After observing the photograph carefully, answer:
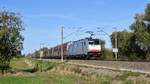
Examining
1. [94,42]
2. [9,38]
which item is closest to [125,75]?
[9,38]

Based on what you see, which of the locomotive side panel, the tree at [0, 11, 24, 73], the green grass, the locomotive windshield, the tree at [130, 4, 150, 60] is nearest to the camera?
the green grass

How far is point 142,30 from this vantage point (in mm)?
101562

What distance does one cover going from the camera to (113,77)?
3161cm

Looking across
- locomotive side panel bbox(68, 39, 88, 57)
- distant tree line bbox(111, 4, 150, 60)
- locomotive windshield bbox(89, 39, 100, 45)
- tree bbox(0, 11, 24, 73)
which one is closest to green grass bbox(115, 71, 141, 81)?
tree bbox(0, 11, 24, 73)

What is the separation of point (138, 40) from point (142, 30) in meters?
2.92

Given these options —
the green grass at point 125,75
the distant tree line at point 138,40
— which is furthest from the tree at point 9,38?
the distant tree line at point 138,40

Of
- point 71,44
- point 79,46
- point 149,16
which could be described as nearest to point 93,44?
point 79,46

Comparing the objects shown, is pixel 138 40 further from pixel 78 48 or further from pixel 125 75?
pixel 125 75

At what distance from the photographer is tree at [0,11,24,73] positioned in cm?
4534

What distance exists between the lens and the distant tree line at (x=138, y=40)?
318 feet

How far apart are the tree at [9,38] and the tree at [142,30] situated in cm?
5441

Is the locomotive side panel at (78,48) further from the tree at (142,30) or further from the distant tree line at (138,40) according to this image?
the tree at (142,30)

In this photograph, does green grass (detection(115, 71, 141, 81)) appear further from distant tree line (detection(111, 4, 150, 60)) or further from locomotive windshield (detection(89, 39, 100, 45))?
A: distant tree line (detection(111, 4, 150, 60))

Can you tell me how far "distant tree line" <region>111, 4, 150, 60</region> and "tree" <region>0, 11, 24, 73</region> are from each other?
51976mm
